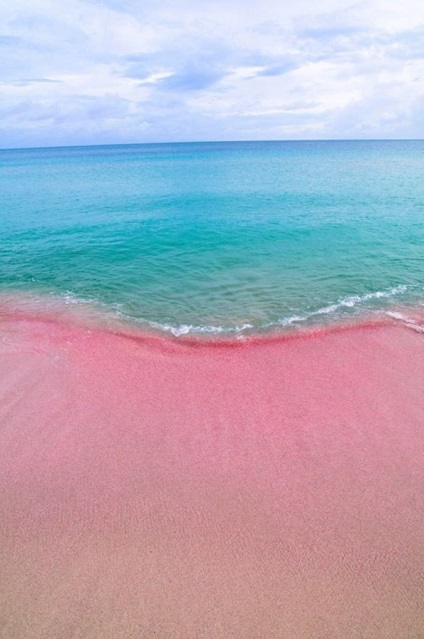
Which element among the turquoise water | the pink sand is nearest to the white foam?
the turquoise water

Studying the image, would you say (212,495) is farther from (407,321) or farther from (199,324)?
(407,321)

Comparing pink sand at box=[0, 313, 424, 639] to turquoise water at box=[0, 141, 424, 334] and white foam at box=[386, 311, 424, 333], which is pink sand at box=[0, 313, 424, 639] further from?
turquoise water at box=[0, 141, 424, 334]

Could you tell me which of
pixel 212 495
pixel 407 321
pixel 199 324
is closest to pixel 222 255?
pixel 199 324

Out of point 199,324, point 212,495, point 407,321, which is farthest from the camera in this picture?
point 199,324

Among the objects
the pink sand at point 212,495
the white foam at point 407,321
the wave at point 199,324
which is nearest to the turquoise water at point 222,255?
the wave at point 199,324

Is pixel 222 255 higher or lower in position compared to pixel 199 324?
higher

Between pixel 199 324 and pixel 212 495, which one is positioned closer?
pixel 212 495

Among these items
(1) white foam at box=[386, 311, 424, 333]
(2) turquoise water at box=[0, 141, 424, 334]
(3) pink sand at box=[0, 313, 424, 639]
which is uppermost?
(2) turquoise water at box=[0, 141, 424, 334]

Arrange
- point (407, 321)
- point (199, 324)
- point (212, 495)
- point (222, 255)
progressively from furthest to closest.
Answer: point (222, 255) < point (199, 324) < point (407, 321) < point (212, 495)

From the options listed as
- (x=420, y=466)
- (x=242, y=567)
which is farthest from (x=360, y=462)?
(x=242, y=567)
